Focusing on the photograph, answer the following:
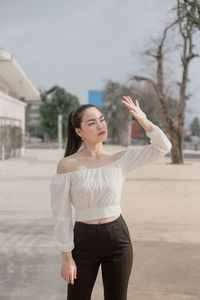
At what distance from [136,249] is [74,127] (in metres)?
3.69

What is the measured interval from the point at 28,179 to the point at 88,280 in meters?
14.0

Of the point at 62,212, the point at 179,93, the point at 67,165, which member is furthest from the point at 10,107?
the point at 62,212

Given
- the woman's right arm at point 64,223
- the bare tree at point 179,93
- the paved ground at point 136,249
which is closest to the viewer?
the woman's right arm at point 64,223

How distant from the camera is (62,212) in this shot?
264 centimetres

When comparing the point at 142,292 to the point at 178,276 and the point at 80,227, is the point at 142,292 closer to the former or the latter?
the point at 178,276

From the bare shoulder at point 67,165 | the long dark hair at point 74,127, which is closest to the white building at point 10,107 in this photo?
the long dark hair at point 74,127

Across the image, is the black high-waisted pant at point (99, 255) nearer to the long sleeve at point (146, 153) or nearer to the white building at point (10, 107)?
the long sleeve at point (146, 153)

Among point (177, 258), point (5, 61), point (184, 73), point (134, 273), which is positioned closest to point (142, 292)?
point (134, 273)

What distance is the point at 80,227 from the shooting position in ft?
8.79

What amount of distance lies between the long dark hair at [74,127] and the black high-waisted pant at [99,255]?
19.4 inches

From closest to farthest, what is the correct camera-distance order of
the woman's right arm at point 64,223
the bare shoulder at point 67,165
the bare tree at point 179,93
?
the woman's right arm at point 64,223
the bare shoulder at point 67,165
the bare tree at point 179,93

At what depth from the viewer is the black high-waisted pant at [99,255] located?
2.65 meters

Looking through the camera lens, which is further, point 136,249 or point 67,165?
point 136,249

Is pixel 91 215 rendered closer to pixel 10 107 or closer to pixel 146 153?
pixel 146 153
